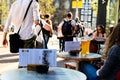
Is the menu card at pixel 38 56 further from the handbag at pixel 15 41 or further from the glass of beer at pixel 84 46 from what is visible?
the glass of beer at pixel 84 46

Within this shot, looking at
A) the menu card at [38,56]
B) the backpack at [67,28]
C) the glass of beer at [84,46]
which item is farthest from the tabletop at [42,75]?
the backpack at [67,28]

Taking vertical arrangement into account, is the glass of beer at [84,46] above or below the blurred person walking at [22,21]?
below

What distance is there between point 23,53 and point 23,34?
1.57 meters

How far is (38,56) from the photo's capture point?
463 centimetres

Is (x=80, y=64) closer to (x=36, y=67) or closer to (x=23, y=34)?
(x=23, y=34)

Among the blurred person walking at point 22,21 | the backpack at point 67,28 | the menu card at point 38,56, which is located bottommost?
the backpack at point 67,28

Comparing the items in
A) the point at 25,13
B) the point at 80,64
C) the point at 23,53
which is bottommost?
the point at 80,64

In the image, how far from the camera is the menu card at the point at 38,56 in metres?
4.61

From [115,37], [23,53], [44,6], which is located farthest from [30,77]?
[44,6]

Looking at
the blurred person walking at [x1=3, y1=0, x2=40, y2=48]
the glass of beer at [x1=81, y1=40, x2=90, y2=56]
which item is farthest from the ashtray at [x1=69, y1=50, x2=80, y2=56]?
the blurred person walking at [x1=3, y1=0, x2=40, y2=48]

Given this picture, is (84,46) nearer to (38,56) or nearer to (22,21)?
(22,21)

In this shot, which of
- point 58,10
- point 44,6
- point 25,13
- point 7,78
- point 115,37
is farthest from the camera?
point 58,10

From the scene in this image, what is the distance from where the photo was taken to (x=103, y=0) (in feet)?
55.2

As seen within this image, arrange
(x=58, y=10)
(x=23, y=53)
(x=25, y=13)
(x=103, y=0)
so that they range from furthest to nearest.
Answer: (x=58, y=10), (x=103, y=0), (x=25, y=13), (x=23, y=53)
